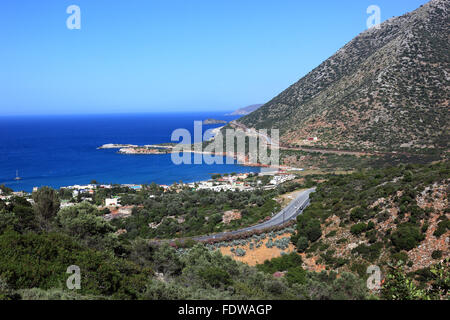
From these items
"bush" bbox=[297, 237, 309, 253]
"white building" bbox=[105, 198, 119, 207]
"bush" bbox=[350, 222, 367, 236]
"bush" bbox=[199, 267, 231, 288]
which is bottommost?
"white building" bbox=[105, 198, 119, 207]

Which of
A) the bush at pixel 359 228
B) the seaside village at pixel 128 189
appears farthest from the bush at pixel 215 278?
the seaside village at pixel 128 189

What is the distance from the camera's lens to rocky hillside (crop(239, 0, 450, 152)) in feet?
163

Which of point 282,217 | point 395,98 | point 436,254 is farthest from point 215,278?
point 395,98

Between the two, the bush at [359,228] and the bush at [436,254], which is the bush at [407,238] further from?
the bush at [359,228]

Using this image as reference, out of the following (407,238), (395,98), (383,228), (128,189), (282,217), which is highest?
(395,98)

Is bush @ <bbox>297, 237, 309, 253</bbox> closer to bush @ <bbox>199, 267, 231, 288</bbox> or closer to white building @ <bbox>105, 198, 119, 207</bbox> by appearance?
bush @ <bbox>199, 267, 231, 288</bbox>

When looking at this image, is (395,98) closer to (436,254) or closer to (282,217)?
(282,217)

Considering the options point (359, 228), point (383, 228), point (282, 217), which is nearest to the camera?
point (383, 228)

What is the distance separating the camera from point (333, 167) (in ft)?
161

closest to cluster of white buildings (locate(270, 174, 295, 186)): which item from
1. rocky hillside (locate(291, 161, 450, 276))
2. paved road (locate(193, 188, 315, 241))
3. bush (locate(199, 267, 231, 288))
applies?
paved road (locate(193, 188, 315, 241))

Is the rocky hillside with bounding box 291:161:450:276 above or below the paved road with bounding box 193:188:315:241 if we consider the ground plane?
above

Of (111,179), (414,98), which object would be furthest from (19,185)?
(414,98)

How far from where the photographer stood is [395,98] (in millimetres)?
53281
